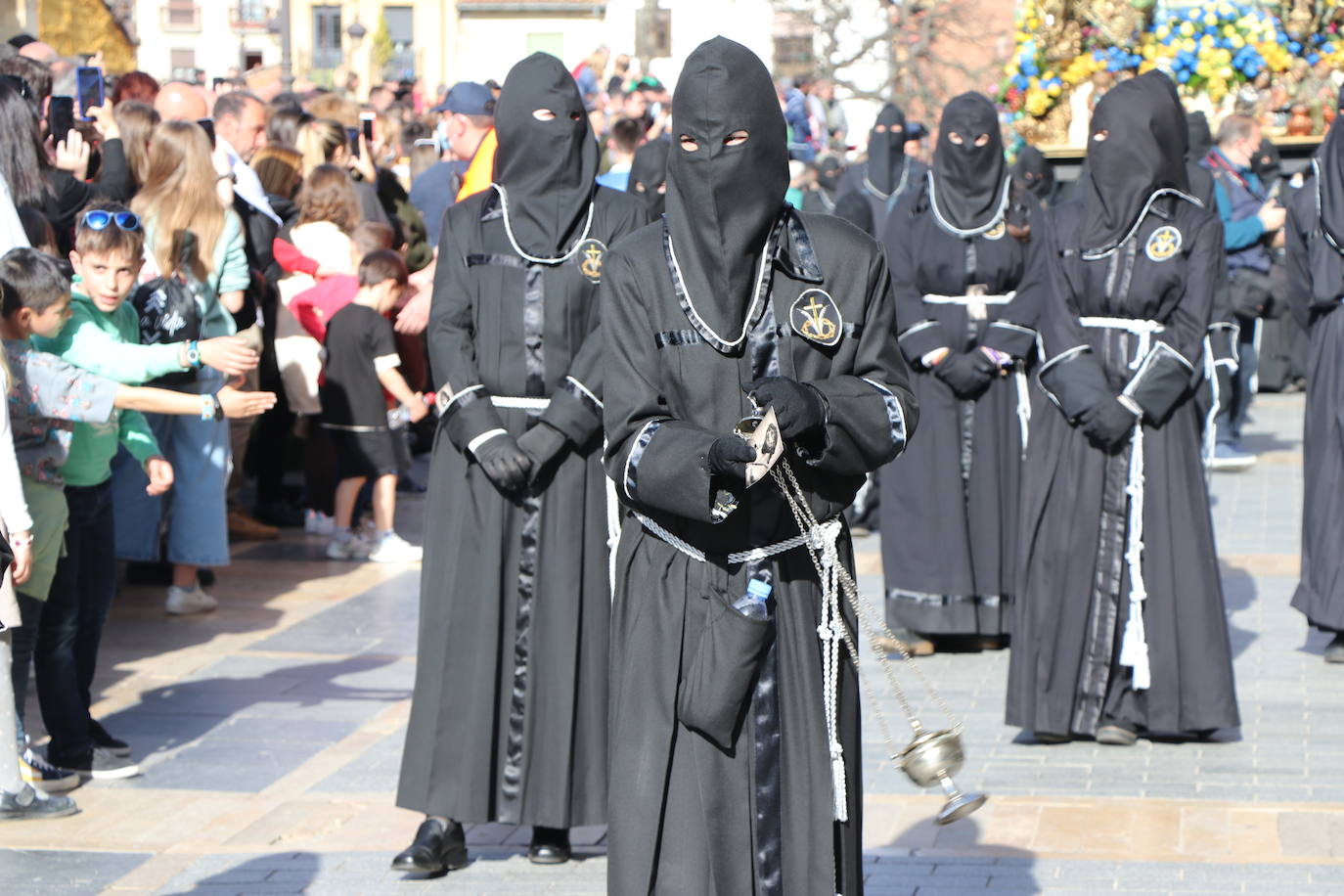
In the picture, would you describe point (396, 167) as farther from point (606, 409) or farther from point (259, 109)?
point (606, 409)

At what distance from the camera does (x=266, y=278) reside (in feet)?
36.3

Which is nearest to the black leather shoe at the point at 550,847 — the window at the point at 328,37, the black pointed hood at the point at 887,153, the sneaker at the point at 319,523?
the sneaker at the point at 319,523

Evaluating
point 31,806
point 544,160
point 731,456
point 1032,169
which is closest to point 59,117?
point 31,806

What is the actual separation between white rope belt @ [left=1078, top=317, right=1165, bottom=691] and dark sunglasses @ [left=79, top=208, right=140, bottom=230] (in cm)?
356

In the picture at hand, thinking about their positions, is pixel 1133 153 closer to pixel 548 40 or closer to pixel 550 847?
pixel 550 847

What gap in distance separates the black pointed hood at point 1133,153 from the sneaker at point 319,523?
5905 millimetres

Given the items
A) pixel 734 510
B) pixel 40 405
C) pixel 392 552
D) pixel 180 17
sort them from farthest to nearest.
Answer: pixel 180 17 < pixel 392 552 < pixel 40 405 < pixel 734 510

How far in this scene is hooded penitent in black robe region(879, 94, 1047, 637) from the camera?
880cm

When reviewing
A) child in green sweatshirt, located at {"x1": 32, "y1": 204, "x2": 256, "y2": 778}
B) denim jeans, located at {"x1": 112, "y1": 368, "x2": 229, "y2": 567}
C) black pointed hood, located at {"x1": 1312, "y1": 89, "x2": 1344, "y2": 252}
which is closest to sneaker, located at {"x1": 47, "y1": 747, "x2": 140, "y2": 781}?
child in green sweatshirt, located at {"x1": 32, "y1": 204, "x2": 256, "y2": 778}

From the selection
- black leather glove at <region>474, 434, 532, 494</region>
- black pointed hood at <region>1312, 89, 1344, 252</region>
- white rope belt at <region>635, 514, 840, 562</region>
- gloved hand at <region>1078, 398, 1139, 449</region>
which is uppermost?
black pointed hood at <region>1312, 89, 1344, 252</region>

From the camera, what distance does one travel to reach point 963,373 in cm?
880

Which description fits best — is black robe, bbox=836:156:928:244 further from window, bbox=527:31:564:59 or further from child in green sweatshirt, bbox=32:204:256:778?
window, bbox=527:31:564:59

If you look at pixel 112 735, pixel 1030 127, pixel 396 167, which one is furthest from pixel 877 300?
pixel 396 167

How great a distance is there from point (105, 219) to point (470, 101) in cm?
355
